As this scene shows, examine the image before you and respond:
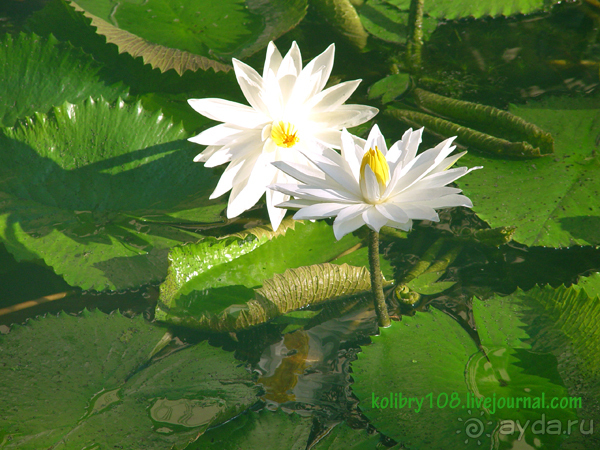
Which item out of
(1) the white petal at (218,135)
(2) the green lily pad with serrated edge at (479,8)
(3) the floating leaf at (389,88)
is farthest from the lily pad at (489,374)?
(2) the green lily pad with serrated edge at (479,8)

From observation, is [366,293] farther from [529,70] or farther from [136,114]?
[529,70]

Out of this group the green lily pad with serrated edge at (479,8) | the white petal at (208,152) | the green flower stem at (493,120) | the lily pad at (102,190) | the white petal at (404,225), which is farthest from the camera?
the green lily pad with serrated edge at (479,8)

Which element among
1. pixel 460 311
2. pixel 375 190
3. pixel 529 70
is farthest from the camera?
pixel 529 70

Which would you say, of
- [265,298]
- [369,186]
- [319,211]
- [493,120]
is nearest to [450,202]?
[369,186]

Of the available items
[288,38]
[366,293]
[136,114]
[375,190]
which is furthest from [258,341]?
[288,38]

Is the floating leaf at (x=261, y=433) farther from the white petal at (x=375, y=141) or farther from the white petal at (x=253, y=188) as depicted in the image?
the white petal at (x=375, y=141)

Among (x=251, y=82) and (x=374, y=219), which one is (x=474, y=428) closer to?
(x=374, y=219)
